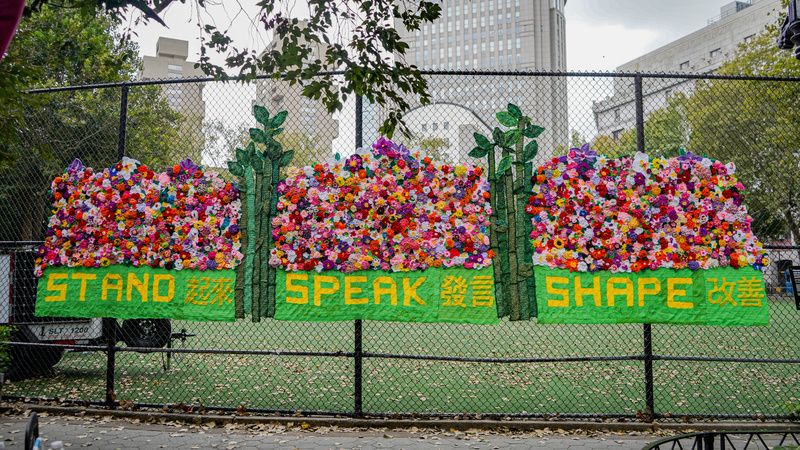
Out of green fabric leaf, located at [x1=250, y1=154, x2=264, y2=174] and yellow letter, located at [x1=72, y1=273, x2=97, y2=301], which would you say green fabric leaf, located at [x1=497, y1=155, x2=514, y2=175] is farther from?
yellow letter, located at [x1=72, y1=273, x2=97, y2=301]

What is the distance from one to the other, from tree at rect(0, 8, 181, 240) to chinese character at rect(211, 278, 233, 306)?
1971mm

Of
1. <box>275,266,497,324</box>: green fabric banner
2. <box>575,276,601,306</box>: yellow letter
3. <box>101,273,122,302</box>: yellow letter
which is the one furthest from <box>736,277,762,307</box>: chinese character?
<box>101,273,122,302</box>: yellow letter

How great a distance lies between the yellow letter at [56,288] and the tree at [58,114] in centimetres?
122

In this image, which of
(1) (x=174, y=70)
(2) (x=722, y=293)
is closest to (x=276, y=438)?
(2) (x=722, y=293)

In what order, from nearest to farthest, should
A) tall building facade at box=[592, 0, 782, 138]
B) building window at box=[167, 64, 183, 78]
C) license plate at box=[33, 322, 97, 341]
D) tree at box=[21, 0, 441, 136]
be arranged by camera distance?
1. tree at box=[21, 0, 441, 136]
2. license plate at box=[33, 322, 97, 341]
3. tall building facade at box=[592, 0, 782, 138]
4. building window at box=[167, 64, 183, 78]

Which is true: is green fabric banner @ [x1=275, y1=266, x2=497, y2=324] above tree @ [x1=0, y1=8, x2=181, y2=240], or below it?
below

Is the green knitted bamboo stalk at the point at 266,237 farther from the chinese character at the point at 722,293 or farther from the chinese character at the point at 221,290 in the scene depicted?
the chinese character at the point at 722,293

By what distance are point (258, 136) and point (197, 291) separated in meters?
1.69

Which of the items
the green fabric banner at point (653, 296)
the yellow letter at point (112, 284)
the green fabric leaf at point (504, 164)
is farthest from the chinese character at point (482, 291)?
the yellow letter at point (112, 284)

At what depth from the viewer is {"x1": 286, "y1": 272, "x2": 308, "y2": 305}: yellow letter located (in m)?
5.61

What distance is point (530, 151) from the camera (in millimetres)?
5527

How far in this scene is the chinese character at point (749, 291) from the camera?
5.40 meters

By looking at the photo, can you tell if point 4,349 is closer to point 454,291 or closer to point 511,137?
point 454,291

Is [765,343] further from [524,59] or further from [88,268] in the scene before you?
[524,59]
